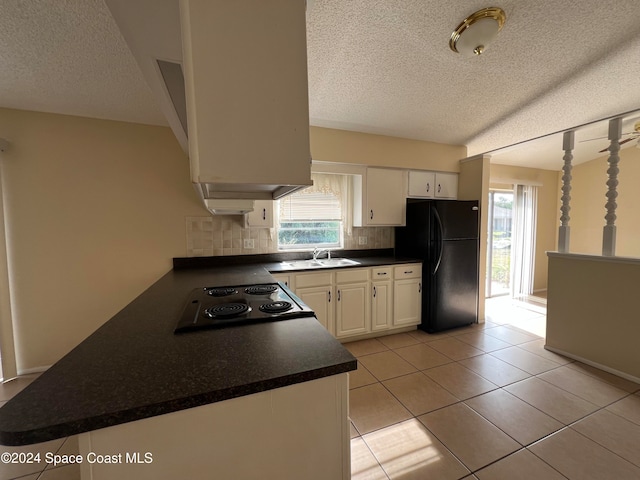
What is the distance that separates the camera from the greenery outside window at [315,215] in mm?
3117

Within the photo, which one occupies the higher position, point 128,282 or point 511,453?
point 128,282

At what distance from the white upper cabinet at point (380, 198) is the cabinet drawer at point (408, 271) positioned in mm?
584

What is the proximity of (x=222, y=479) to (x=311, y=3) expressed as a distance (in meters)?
2.27

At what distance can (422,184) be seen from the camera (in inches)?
135

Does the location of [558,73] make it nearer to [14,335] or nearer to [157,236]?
[157,236]

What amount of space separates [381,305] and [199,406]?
8.43 ft

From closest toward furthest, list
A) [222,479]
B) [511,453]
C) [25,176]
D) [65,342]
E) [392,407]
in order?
[222,479] → [511,453] → [392,407] → [25,176] → [65,342]

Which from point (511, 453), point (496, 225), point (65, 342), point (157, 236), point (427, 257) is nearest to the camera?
point (511, 453)

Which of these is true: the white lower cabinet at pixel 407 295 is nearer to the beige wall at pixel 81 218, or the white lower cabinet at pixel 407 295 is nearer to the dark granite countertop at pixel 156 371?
the dark granite countertop at pixel 156 371

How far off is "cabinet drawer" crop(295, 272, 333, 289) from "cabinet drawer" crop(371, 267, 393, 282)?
0.53 m

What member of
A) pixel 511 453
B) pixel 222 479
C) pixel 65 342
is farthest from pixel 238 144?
pixel 65 342

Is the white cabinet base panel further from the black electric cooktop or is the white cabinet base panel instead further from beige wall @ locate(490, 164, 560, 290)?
beige wall @ locate(490, 164, 560, 290)

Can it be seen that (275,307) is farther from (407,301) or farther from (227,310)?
(407,301)

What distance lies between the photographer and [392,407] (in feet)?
6.09
